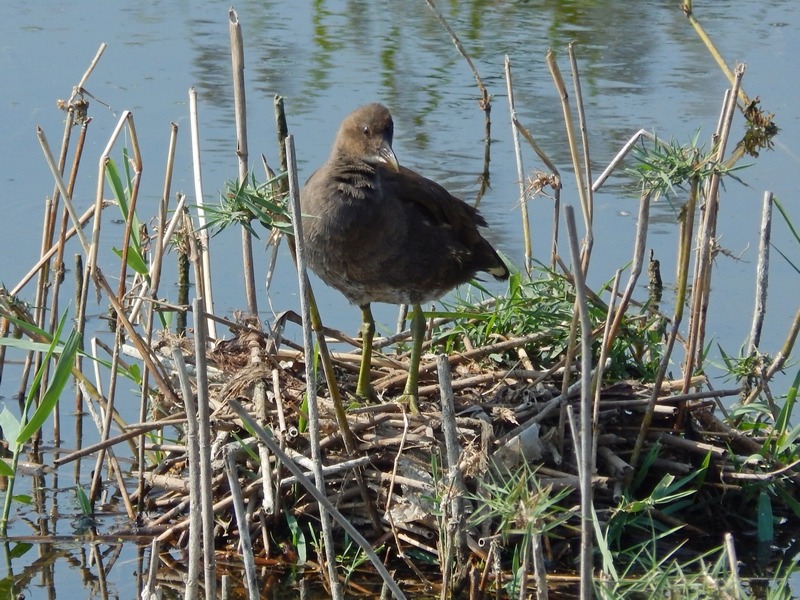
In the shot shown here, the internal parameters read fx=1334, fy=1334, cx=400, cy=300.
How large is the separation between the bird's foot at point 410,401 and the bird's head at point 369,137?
2.58 ft

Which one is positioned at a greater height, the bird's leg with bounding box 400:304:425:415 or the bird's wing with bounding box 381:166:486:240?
the bird's wing with bounding box 381:166:486:240

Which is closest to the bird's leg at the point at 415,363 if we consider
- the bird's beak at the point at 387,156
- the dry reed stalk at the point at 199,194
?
the bird's beak at the point at 387,156

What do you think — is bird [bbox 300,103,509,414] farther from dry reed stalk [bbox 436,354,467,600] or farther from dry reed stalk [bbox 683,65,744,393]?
dry reed stalk [bbox 683,65,744,393]

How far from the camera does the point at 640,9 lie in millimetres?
9781

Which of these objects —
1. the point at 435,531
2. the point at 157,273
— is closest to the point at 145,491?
the point at 157,273

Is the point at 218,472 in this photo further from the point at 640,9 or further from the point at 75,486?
the point at 640,9

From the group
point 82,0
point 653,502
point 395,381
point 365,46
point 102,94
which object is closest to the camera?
point 653,502

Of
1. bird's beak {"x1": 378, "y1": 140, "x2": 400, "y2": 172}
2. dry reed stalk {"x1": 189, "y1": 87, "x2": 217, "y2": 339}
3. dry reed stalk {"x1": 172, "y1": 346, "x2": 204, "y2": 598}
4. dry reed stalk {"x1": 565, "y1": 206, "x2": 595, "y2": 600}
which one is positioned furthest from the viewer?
bird's beak {"x1": 378, "y1": 140, "x2": 400, "y2": 172}

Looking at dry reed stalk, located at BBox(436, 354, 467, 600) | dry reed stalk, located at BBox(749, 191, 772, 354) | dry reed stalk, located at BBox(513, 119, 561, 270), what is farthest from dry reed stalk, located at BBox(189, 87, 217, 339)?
dry reed stalk, located at BBox(749, 191, 772, 354)

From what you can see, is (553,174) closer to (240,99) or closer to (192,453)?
(240,99)

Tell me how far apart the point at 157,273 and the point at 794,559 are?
2.25m

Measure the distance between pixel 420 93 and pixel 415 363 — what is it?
3522 mm

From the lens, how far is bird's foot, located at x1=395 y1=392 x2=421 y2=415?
4379 mm

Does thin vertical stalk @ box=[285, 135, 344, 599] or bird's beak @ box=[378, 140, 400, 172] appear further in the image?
bird's beak @ box=[378, 140, 400, 172]
